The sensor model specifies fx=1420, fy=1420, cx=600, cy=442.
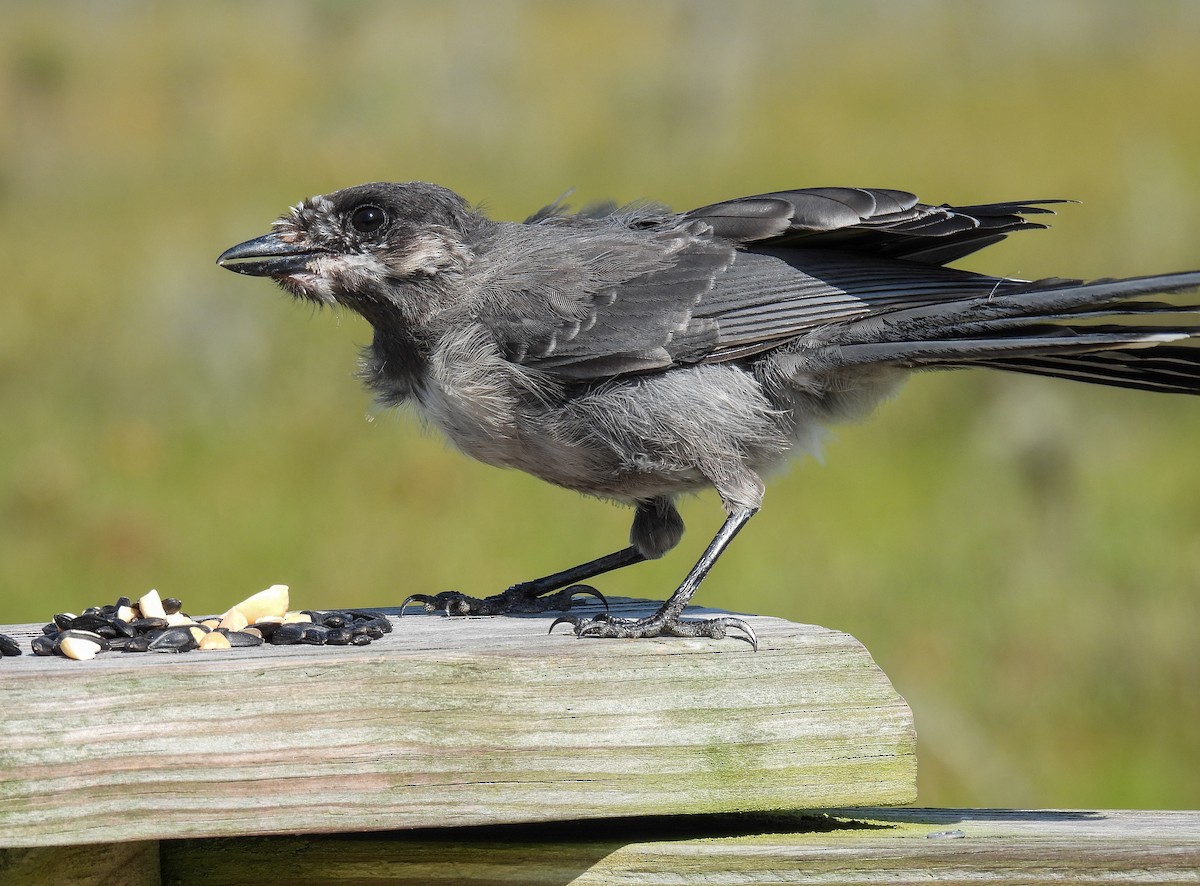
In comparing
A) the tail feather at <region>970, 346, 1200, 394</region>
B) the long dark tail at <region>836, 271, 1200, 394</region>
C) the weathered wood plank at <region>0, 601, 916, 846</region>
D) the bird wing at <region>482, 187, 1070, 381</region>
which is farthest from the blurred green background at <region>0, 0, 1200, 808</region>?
the weathered wood plank at <region>0, 601, 916, 846</region>

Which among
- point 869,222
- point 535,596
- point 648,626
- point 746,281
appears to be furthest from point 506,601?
point 869,222

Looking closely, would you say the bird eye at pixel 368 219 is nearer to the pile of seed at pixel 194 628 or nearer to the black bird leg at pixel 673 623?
the pile of seed at pixel 194 628

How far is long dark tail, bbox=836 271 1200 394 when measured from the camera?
11.1 feet

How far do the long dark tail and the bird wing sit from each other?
0.45 ft

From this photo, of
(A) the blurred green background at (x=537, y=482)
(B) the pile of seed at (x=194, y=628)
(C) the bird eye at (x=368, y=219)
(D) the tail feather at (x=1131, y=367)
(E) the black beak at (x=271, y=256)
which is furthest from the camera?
(A) the blurred green background at (x=537, y=482)

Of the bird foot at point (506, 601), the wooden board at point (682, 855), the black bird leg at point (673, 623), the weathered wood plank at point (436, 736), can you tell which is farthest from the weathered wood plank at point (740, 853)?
the bird foot at point (506, 601)

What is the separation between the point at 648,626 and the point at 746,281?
4.10 feet

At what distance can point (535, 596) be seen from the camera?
4508mm

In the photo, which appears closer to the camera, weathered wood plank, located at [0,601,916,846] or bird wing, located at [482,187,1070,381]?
weathered wood plank, located at [0,601,916,846]

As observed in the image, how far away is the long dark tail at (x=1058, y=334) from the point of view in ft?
11.1

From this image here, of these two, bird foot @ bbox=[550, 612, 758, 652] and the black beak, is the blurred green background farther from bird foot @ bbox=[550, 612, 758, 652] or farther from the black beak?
bird foot @ bbox=[550, 612, 758, 652]

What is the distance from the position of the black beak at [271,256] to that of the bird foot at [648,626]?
61.2 inches

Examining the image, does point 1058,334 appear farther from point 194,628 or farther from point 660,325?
point 194,628

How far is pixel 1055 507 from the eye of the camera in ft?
26.2
